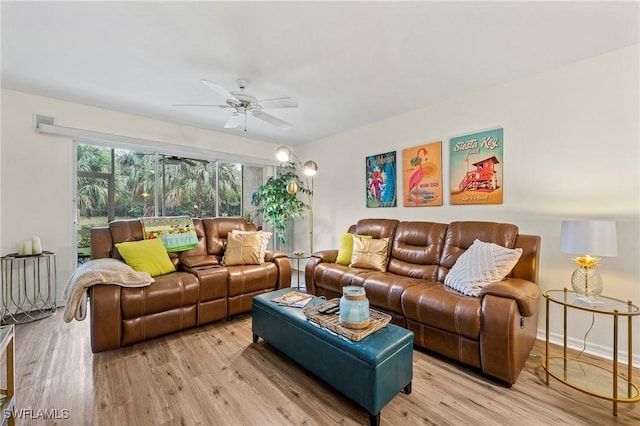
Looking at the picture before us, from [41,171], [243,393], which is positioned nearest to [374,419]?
[243,393]

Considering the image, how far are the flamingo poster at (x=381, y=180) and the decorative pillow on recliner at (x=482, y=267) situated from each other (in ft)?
5.11

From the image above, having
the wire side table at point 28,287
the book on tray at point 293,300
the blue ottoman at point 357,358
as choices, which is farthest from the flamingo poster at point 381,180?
the wire side table at point 28,287

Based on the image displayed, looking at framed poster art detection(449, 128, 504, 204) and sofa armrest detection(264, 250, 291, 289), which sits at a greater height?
framed poster art detection(449, 128, 504, 204)

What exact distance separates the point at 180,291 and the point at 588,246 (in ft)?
10.5

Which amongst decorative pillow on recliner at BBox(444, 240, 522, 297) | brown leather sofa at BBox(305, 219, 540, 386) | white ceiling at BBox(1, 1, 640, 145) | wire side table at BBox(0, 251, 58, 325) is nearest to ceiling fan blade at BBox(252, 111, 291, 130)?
white ceiling at BBox(1, 1, 640, 145)

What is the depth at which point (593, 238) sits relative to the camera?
1.81m

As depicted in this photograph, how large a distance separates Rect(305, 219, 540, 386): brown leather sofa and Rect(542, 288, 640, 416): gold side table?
17cm

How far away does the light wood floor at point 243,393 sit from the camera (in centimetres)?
156

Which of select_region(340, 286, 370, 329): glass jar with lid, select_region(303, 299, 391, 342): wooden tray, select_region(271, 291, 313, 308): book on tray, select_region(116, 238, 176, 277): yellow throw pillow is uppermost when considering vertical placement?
select_region(116, 238, 176, 277): yellow throw pillow

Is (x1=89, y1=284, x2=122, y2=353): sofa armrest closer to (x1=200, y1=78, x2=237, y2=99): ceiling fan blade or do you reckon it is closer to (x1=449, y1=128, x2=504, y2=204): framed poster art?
(x1=200, y1=78, x2=237, y2=99): ceiling fan blade

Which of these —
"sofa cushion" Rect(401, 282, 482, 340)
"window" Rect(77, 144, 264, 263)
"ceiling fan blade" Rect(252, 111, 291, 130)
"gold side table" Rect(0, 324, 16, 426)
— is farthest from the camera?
"window" Rect(77, 144, 264, 263)

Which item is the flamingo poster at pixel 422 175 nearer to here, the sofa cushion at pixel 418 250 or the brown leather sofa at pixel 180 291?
the sofa cushion at pixel 418 250

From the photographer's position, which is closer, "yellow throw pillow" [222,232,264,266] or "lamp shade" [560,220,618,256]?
"lamp shade" [560,220,618,256]

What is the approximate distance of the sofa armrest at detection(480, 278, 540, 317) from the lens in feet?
6.01
